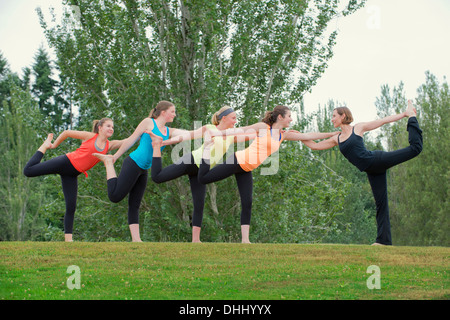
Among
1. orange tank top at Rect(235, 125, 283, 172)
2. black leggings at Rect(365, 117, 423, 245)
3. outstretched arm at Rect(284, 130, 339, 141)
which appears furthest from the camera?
outstretched arm at Rect(284, 130, 339, 141)

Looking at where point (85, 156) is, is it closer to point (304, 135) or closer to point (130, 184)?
point (130, 184)

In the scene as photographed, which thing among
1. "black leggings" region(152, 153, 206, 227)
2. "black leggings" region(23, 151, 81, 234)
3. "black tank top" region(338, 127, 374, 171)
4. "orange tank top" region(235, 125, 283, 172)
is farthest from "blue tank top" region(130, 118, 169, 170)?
"black tank top" region(338, 127, 374, 171)

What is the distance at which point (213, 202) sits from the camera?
1533 centimetres

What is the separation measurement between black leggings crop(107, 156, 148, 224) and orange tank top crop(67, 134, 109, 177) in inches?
26.3

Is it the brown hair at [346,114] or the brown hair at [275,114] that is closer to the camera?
the brown hair at [346,114]

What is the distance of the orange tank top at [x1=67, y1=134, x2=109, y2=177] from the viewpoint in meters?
9.38

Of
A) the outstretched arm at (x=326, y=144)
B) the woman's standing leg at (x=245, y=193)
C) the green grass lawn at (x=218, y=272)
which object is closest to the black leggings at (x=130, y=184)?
the green grass lawn at (x=218, y=272)

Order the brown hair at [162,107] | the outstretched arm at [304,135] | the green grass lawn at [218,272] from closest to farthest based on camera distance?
1. the green grass lawn at [218,272]
2. the brown hair at [162,107]
3. the outstretched arm at [304,135]

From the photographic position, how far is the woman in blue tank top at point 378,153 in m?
8.53

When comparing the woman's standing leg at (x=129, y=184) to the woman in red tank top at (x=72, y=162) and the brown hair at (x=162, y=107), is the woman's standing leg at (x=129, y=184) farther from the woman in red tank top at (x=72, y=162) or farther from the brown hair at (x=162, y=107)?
the brown hair at (x=162, y=107)

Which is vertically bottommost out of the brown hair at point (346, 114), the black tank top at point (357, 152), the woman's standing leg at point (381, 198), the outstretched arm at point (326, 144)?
the woman's standing leg at point (381, 198)

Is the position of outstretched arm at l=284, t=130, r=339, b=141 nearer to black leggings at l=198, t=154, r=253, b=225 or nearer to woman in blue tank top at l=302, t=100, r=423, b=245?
woman in blue tank top at l=302, t=100, r=423, b=245

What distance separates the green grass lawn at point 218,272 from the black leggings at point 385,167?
52cm
